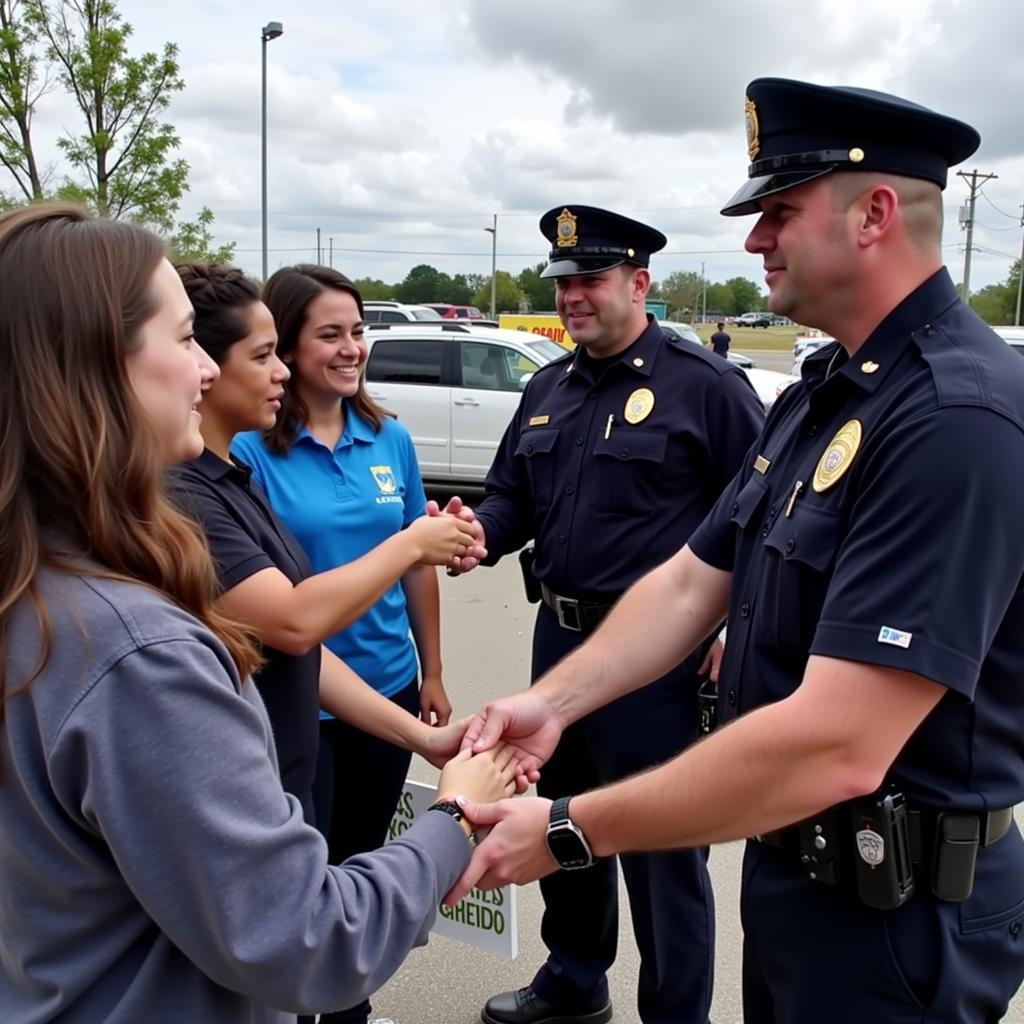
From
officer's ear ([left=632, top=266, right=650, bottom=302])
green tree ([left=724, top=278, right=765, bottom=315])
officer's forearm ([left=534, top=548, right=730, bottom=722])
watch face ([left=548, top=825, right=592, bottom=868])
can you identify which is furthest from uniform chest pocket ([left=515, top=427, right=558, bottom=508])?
green tree ([left=724, top=278, right=765, bottom=315])

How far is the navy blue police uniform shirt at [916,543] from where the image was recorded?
1.30m

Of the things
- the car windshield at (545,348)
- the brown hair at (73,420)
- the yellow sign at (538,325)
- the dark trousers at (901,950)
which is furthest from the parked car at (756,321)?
the brown hair at (73,420)

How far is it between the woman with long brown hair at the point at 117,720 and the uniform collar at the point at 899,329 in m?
1.05

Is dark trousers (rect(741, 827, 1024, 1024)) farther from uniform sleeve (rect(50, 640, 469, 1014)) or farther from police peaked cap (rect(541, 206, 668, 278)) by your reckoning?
police peaked cap (rect(541, 206, 668, 278))

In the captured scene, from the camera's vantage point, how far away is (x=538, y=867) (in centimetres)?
175

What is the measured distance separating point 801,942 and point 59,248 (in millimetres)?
1493

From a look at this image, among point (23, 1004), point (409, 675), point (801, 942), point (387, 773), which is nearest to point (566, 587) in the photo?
point (409, 675)

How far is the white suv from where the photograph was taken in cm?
969

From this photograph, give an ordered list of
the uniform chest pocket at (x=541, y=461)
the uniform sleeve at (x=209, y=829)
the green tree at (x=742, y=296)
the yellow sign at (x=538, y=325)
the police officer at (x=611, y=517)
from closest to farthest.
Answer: the uniform sleeve at (x=209, y=829) → the police officer at (x=611, y=517) → the uniform chest pocket at (x=541, y=461) → the yellow sign at (x=538, y=325) → the green tree at (x=742, y=296)

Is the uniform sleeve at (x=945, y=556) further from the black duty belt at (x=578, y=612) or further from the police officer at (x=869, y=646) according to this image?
the black duty belt at (x=578, y=612)

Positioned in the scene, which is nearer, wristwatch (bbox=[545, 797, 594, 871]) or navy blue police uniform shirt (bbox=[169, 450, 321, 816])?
wristwatch (bbox=[545, 797, 594, 871])

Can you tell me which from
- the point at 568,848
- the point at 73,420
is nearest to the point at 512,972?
the point at 568,848

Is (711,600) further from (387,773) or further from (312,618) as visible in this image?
(387,773)

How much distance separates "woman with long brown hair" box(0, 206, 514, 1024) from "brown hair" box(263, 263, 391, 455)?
1.46 meters
